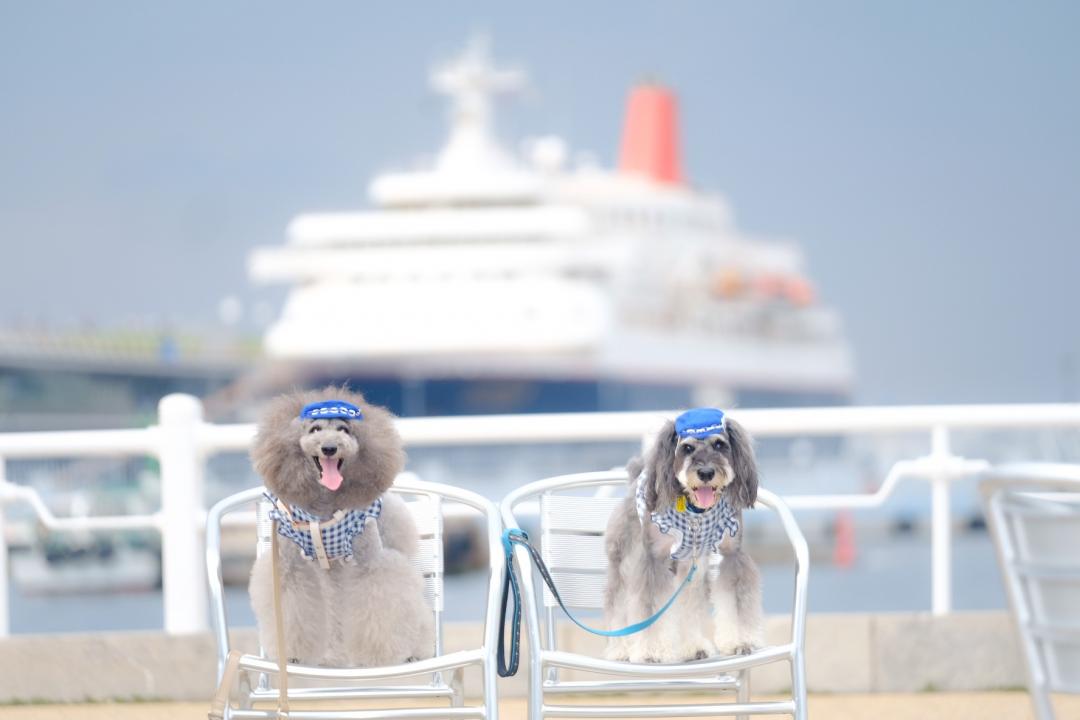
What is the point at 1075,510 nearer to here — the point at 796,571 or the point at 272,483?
the point at 796,571

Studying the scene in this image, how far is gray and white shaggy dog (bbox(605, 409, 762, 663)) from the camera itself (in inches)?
101

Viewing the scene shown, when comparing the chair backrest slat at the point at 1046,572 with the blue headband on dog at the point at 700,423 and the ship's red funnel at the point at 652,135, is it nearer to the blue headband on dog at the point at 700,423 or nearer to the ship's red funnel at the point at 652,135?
the blue headband on dog at the point at 700,423

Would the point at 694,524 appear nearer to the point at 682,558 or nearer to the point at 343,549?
the point at 682,558

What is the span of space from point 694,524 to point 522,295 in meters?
30.8

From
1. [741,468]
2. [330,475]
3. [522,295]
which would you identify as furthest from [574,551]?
[522,295]

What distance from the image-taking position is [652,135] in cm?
4253

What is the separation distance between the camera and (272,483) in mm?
2463

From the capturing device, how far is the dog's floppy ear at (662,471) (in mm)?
2559

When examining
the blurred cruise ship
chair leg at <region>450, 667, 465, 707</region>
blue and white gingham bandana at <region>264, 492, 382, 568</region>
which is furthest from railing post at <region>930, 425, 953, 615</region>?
the blurred cruise ship

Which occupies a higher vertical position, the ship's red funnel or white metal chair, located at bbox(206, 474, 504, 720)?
the ship's red funnel

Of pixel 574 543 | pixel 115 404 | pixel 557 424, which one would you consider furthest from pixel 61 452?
pixel 115 404

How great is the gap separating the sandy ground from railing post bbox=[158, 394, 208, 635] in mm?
232

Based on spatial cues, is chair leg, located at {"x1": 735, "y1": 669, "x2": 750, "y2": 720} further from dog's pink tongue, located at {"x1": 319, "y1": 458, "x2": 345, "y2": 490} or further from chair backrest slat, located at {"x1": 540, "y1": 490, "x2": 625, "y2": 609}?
dog's pink tongue, located at {"x1": 319, "y1": 458, "x2": 345, "y2": 490}

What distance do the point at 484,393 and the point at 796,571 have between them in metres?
33.4
